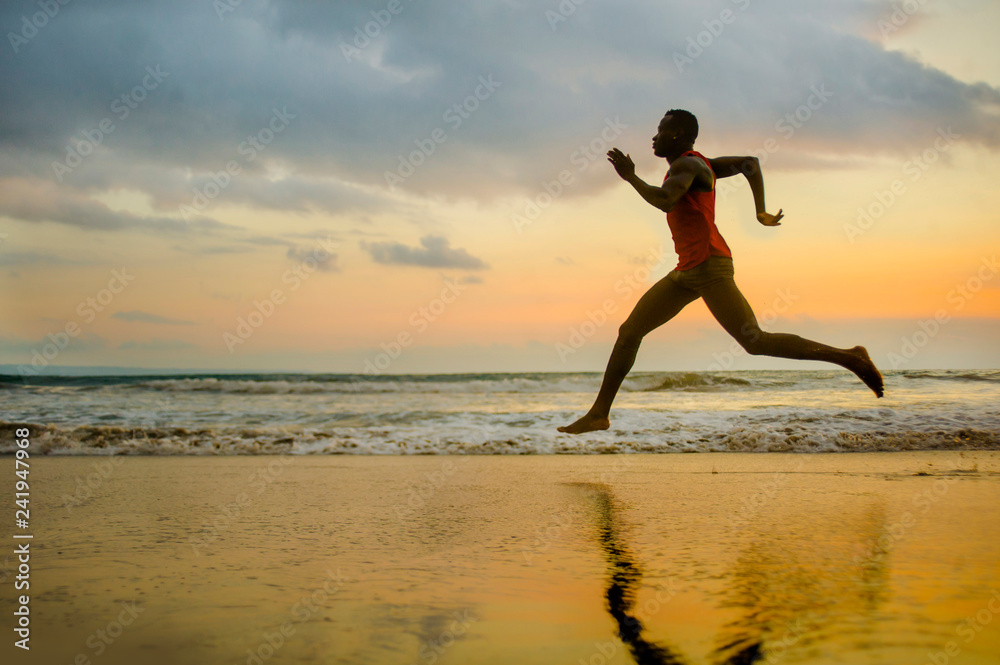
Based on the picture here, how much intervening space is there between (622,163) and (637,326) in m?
1.07

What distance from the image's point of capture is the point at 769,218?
4223mm

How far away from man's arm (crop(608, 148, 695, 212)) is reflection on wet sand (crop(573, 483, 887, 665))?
1.75 m

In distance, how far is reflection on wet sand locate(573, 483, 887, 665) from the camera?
Result: 5.36ft

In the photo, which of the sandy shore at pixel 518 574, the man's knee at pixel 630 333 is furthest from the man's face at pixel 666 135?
the sandy shore at pixel 518 574

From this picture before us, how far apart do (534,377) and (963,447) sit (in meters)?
19.1

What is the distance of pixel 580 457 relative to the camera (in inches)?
296

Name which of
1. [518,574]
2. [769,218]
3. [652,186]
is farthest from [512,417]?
[518,574]

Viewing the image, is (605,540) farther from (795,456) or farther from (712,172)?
(795,456)

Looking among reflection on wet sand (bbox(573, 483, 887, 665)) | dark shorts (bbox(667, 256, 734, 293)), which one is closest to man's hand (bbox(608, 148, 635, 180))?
dark shorts (bbox(667, 256, 734, 293))

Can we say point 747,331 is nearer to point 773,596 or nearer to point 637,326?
point 637,326

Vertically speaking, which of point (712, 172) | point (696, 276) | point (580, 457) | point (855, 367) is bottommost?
point (580, 457)

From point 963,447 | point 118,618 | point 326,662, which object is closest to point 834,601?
point 326,662

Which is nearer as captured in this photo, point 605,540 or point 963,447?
point 605,540

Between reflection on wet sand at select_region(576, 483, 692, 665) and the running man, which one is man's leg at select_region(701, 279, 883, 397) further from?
reflection on wet sand at select_region(576, 483, 692, 665)
